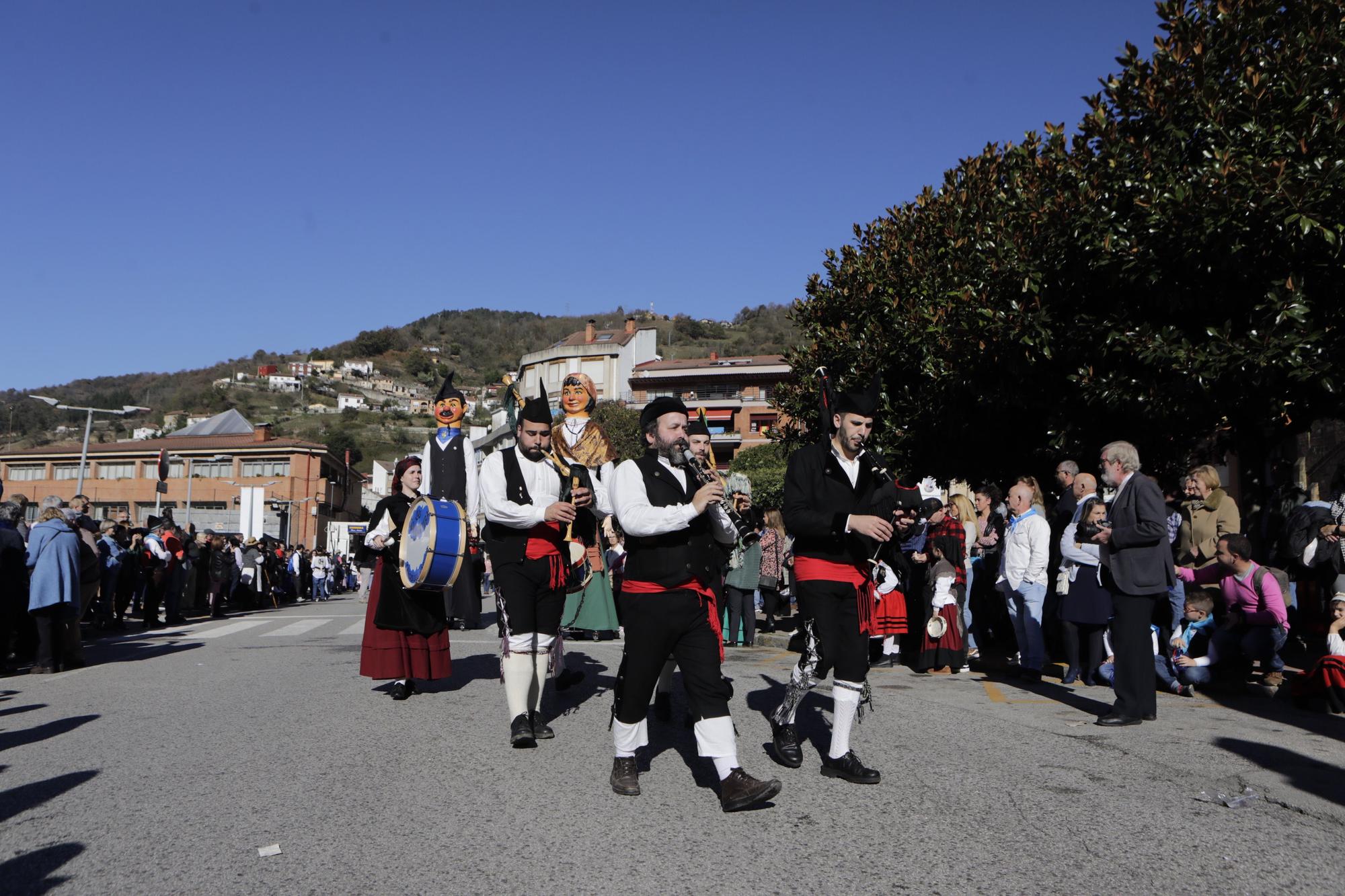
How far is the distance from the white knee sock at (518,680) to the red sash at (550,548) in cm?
50

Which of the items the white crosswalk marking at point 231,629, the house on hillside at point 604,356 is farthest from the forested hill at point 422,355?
the white crosswalk marking at point 231,629

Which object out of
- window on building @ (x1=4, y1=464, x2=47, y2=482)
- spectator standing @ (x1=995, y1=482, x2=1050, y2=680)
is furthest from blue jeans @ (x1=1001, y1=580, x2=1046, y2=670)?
window on building @ (x1=4, y1=464, x2=47, y2=482)

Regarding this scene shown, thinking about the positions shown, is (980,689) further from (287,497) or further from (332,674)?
(287,497)

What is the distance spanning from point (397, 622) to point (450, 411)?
2.18 m

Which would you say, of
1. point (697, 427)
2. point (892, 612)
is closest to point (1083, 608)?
point (892, 612)

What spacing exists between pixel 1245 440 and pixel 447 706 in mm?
11699

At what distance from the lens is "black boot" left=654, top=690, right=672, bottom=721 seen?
7.59m

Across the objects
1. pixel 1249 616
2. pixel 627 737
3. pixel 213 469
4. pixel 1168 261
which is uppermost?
pixel 213 469

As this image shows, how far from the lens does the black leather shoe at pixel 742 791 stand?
4969mm

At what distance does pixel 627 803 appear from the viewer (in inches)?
205

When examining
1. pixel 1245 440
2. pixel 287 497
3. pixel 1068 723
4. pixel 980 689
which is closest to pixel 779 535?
pixel 980 689

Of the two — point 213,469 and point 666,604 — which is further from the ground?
point 213,469

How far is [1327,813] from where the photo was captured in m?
4.96

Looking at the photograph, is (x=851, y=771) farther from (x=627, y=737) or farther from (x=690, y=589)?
(x=690, y=589)
